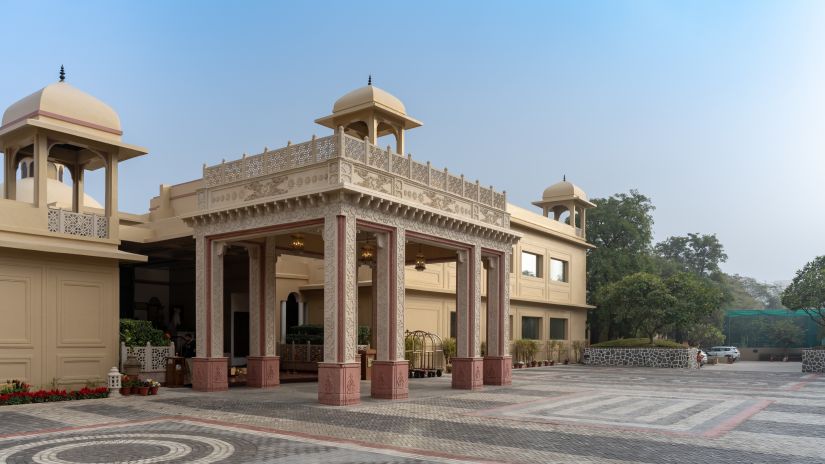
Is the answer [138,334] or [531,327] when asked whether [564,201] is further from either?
[138,334]

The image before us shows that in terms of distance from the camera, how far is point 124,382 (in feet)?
64.3

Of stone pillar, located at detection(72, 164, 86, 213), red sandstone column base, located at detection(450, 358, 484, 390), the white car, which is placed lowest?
the white car

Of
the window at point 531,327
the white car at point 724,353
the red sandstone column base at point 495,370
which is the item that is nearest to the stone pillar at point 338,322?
the red sandstone column base at point 495,370

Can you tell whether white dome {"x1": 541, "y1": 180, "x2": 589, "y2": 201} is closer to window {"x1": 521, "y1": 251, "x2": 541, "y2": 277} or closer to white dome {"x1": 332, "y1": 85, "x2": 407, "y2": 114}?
window {"x1": 521, "y1": 251, "x2": 541, "y2": 277}

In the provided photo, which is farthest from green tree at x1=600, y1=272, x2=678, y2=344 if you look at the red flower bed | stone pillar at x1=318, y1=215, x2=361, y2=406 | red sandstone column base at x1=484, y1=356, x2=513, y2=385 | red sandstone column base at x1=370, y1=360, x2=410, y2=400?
the red flower bed

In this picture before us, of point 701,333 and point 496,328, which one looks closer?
point 496,328

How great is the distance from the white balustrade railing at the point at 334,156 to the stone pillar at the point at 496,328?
10.4 feet

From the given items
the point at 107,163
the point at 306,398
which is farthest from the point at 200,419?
the point at 107,163

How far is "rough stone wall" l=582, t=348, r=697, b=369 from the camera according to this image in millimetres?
38344

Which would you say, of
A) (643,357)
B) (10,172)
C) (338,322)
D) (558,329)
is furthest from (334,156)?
(558,329)

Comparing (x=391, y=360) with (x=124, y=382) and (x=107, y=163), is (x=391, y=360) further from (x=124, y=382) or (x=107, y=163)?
(x=107, y=163)

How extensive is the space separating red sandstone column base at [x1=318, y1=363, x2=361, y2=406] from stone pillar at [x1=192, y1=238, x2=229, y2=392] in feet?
15.5

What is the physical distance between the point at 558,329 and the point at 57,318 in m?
30.4

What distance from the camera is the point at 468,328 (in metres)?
22.5
